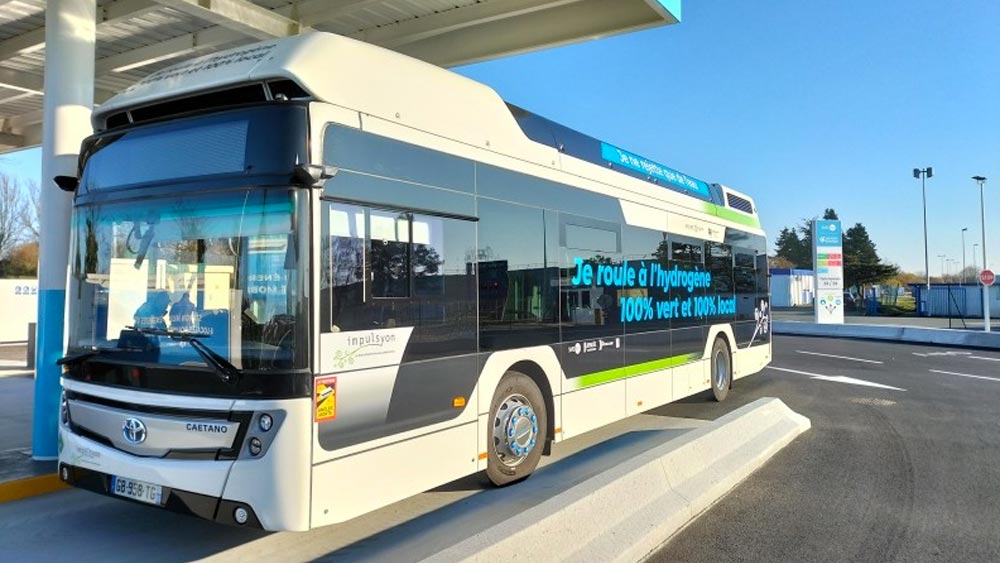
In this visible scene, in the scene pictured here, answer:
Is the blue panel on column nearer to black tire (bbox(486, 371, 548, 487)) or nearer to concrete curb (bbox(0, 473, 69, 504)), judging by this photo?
concrete curb (bbox(0, 473, 69, 504))

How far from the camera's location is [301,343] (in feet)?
13.3

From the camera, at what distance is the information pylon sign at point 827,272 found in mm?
30859

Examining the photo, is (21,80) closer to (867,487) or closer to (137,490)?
(137,490)

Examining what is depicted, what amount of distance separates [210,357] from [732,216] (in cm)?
1015

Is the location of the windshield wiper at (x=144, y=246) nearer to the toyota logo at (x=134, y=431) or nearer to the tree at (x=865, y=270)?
the toyota logo at (x=134, y=431)

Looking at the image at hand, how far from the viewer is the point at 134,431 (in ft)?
14.4

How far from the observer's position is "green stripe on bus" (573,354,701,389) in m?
7.09

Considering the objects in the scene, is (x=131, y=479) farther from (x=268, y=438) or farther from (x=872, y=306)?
(x=872, y=306)

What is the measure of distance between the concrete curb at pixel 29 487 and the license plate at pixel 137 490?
2116 mm

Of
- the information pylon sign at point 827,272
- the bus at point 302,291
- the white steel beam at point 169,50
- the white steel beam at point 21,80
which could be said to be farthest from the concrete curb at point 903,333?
the white steel beam at point 21,80

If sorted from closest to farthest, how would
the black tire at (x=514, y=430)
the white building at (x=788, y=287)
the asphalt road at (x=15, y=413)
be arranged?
the black tire at (x=514, y=430)
the asphalt road at (x=15, y=413)
the white building at (x=788, y=287)

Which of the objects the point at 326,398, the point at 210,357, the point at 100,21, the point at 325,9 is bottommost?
the point at 326,398

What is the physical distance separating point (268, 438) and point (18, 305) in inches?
1092

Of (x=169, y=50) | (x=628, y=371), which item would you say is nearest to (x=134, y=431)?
(x=628, y=371)
